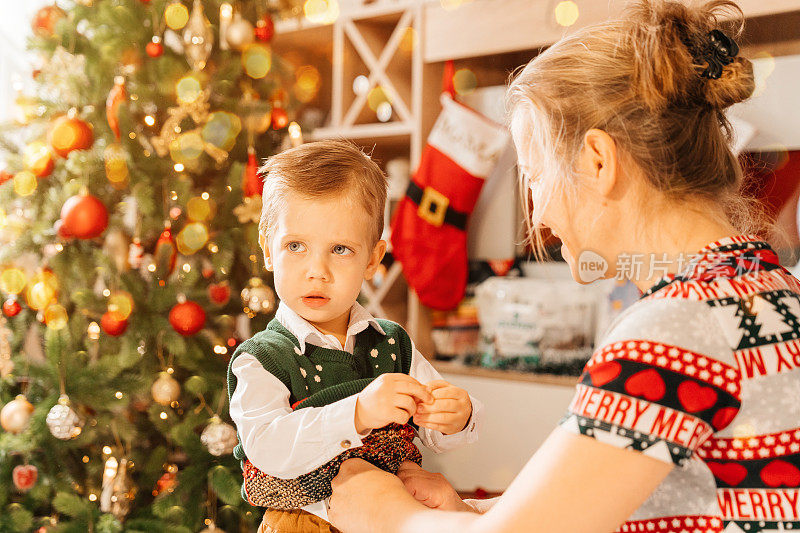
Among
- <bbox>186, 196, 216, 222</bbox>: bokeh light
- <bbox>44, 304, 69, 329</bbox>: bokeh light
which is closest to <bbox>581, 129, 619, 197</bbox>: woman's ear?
<bbox>186, 196, 216, 222</bbox>: bokeh light

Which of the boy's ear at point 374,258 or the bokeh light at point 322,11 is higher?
the bokeh light at point 322,11

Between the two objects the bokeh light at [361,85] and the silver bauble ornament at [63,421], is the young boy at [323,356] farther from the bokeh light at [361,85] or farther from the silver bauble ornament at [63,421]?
the bokeh light at [361,85]

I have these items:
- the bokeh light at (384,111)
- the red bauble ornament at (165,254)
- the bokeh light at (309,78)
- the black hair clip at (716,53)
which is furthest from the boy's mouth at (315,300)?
the bokeh light at (309,78)

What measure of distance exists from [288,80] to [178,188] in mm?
537

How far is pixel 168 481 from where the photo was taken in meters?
2.21

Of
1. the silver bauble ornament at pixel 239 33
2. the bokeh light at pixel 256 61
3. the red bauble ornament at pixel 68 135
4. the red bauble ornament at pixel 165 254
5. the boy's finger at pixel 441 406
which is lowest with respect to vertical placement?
the red bauble ornament at pixel 165 254

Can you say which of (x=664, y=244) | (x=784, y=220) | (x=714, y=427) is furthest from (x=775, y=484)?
(x=784, y=220)

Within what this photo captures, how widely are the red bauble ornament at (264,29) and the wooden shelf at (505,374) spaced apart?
1.32 meters

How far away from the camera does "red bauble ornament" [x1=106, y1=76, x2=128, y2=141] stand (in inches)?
83.1

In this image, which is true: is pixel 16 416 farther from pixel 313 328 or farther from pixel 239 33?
pixel 313 328

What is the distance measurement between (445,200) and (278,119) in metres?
0.74

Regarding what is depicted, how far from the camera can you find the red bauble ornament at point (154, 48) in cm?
216

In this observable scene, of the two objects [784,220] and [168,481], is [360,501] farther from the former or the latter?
[784,220]

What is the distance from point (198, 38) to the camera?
2.14 m
